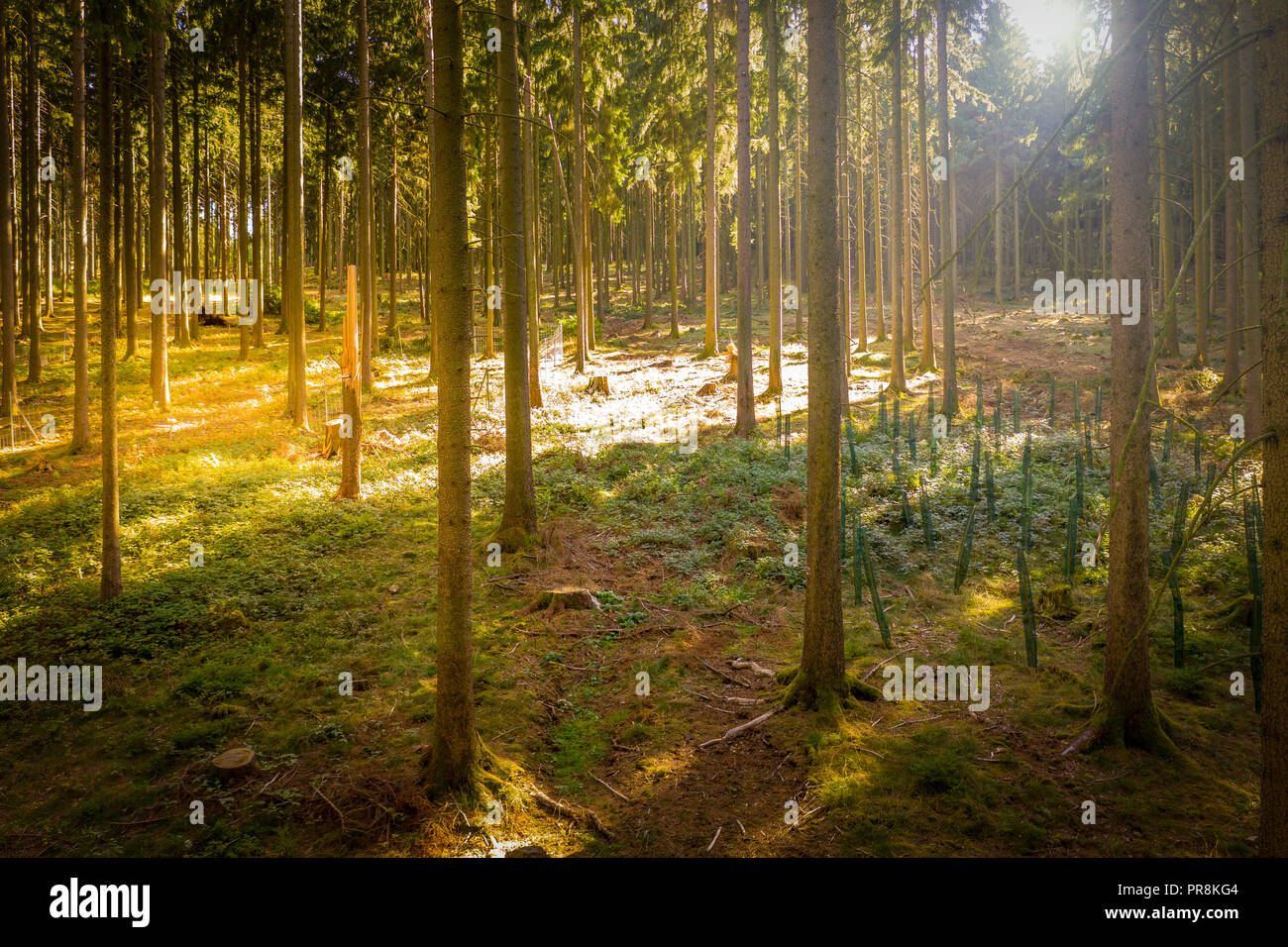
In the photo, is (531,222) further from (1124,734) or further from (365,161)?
(1124,734)

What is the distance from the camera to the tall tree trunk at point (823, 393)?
6398 mm

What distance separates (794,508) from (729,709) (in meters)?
5.79

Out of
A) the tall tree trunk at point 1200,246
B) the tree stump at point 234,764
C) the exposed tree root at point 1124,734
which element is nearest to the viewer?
the tree stump at point 234,764

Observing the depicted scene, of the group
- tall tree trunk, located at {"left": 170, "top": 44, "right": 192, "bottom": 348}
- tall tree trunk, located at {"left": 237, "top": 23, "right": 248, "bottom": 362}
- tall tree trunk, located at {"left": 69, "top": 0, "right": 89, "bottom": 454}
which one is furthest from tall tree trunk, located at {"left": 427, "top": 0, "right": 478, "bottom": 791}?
tall tree trunk, located at {"left": 237, "top": 23, "right": 248, "bottom": 362}

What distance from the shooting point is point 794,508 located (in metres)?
12.3

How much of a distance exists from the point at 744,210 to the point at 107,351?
12.6 meters

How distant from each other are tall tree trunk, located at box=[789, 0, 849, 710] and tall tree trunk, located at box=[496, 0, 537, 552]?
4451mm

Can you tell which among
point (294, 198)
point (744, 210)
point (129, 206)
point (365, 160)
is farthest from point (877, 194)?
point (129, 206)

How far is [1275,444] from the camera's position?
3439mm

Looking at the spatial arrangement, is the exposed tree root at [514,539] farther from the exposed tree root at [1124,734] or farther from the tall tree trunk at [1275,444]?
the tall tree trunk at [1275,444]

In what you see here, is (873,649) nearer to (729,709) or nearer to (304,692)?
(729,709)

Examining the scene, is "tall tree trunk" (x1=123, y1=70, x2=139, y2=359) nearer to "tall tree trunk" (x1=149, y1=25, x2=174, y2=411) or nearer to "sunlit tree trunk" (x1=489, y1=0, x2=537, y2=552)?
"tall tree trunk" (x1=149, y1=25, x2=174, y2=411)

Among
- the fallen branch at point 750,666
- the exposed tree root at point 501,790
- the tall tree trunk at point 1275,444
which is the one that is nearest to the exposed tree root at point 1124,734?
the tall tree trunk at point 1275,444

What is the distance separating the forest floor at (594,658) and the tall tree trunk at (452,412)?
564 millimetres
